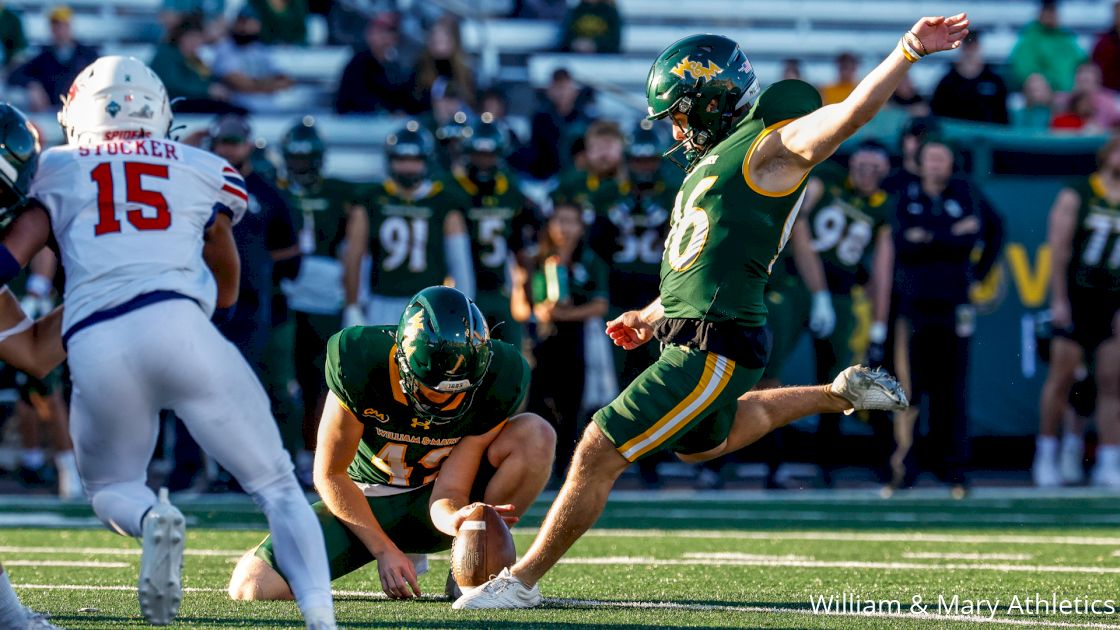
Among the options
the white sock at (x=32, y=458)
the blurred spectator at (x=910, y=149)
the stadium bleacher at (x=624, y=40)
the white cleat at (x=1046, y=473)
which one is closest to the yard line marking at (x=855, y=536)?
the white cleat at (x=1046, y=473)

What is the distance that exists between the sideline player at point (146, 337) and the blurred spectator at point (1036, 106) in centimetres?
864

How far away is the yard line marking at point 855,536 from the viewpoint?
20.8 feet

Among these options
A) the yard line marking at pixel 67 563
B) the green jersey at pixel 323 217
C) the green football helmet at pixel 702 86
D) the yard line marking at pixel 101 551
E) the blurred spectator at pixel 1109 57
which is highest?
the blurred spectator at pixel 1109 57

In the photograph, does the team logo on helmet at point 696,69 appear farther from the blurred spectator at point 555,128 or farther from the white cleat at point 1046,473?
the blurred spectator at point 555,128

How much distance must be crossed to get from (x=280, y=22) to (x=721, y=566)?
7688 millimetres

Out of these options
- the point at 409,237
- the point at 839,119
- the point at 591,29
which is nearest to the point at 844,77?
the point at 591,29

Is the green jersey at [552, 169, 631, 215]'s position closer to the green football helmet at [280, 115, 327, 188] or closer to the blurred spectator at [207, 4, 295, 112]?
the green football helmet at [280, 115, 327, 188]

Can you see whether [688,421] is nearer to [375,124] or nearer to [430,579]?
[430,579]

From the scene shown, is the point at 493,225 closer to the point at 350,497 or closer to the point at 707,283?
the point at 350,497

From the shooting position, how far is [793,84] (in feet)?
14.8

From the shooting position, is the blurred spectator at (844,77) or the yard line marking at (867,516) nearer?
the yard line marking at (867,516)

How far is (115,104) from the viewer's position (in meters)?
3.97

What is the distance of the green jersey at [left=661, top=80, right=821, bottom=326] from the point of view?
4477mm

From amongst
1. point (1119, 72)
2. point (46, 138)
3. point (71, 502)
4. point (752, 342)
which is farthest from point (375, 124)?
point (752, 342)
